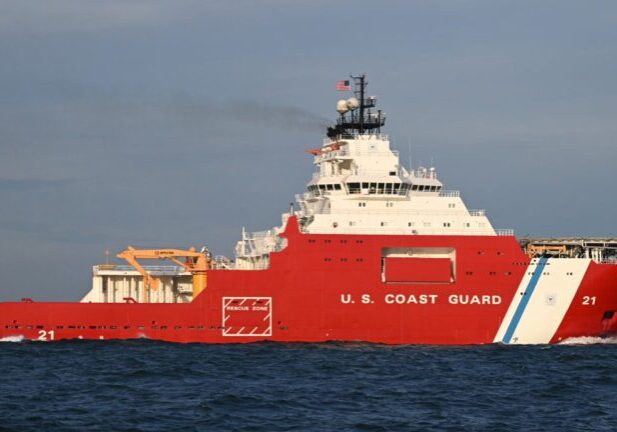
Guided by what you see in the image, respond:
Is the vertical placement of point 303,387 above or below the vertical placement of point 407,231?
below

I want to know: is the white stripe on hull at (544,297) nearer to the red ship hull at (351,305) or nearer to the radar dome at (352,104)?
the red ship hull at (351,305)

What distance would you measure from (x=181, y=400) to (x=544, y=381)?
978 cm

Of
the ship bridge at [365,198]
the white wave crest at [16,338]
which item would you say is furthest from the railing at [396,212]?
the white wave crest at [16,338]

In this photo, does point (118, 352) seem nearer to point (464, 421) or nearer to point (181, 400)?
point (181, 400)

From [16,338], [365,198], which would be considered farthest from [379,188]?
[16,338]

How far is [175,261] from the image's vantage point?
1538 inches

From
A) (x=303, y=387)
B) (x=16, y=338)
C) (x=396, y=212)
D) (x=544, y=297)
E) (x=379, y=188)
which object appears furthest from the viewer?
(x=379, y=188)

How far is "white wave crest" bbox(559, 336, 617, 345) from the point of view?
36.9 m

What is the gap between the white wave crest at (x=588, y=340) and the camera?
3688 cm

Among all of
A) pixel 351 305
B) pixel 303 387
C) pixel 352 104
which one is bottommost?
pixel 303 387

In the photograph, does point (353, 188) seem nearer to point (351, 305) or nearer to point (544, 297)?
point (351, 305)

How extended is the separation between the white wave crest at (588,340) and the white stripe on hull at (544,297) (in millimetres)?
723

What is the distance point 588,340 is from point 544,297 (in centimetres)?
234

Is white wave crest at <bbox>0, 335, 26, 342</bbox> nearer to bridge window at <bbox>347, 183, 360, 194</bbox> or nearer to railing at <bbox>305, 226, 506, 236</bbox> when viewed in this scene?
railing at <bbox>305, 226, 506, 236</bbox>
